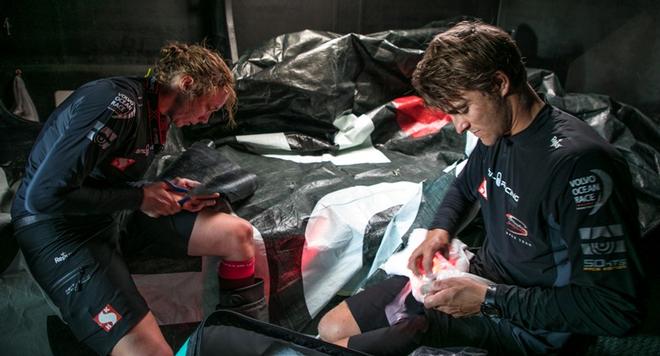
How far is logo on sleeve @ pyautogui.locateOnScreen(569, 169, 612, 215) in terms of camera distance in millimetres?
875

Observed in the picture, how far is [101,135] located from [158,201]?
29 centimetres

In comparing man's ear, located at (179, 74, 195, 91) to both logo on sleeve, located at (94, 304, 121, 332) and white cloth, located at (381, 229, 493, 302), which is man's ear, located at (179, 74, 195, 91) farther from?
white cloth, located at (381, 229, 493, 302)

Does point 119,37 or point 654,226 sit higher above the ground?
point 119,37

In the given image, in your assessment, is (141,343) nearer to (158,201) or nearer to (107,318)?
(107,318)

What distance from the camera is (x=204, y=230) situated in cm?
153

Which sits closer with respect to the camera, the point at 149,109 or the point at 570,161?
the point at 570,161

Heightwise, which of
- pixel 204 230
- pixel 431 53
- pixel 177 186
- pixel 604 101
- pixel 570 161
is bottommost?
pixel 204 230

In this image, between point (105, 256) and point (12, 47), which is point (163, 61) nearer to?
point (105, 256)

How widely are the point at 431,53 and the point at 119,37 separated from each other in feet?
6.66

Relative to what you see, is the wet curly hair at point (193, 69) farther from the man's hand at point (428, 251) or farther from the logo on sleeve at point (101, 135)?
the man's hand at point (428, 251)

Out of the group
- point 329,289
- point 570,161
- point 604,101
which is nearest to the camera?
point 570,161

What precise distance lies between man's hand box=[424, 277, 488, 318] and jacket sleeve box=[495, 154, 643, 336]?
0.54 feet

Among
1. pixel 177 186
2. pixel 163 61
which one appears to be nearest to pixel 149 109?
pixel 163 61

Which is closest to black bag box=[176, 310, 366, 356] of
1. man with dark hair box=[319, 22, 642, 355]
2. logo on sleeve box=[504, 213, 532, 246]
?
man with dark hair box=[319, 22, 642, 355]
